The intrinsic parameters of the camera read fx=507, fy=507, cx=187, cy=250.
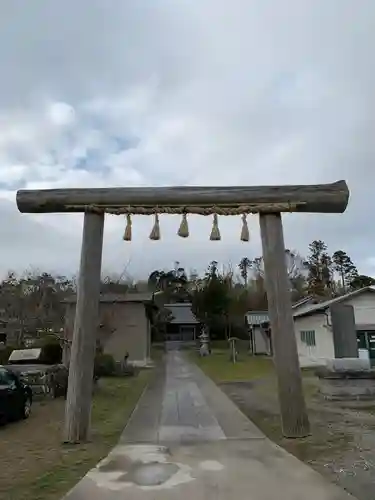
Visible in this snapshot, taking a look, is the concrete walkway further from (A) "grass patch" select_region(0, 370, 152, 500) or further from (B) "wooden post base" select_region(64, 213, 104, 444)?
(B) "wooden post base" select_region(64, 213, 104, 444)

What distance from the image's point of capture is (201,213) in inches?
360

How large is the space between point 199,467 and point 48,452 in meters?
2.69

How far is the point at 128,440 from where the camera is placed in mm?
8766

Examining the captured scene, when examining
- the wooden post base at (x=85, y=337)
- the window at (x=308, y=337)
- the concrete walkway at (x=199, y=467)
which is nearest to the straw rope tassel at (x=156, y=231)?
the wooden post base at (x=85, y=337)

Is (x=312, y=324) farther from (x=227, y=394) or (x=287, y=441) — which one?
(x=287, y=441)

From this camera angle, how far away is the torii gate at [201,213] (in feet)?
28.4

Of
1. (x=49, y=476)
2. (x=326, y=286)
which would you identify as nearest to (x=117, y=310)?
(x=49, y=476)

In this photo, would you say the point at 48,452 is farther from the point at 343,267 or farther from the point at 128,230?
the point at 343,267

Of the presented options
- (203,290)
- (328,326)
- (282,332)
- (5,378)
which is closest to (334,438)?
(282,332)

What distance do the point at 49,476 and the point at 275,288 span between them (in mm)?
4671

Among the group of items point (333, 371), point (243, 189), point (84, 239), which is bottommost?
point (333, 371)

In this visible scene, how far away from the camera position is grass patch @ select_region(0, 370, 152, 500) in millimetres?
5969

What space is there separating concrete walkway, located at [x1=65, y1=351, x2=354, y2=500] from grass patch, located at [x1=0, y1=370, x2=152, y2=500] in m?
0.27

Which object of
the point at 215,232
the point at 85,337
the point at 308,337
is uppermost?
the point at 308,337
